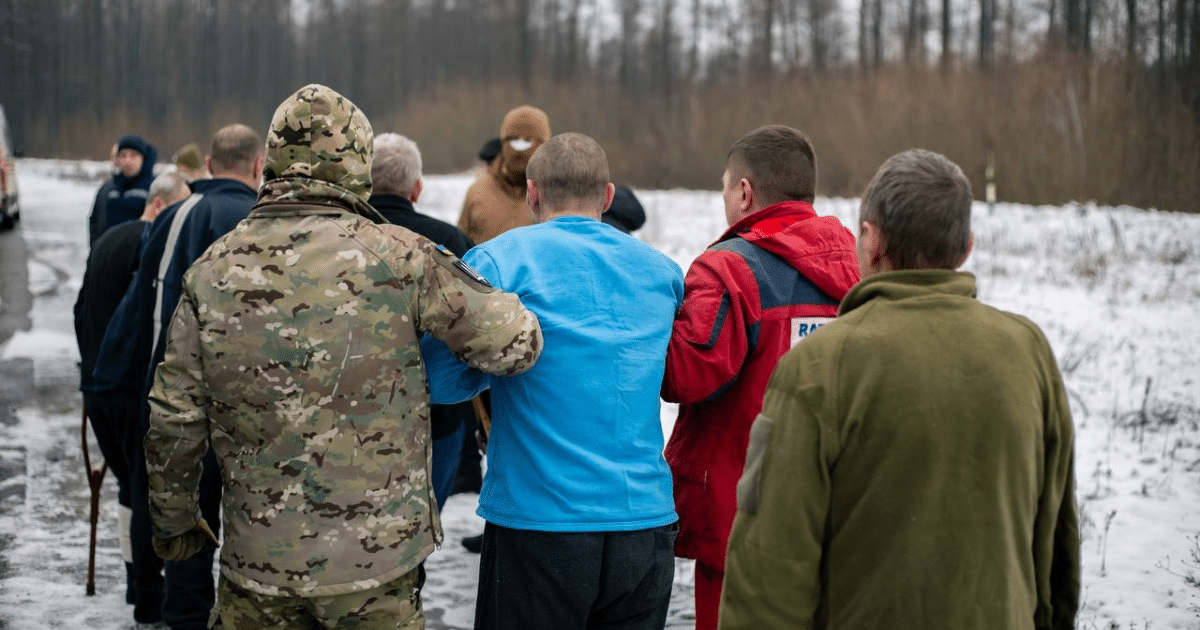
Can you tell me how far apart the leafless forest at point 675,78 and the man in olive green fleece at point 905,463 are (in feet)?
53.2

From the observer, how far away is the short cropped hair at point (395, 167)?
4.68 metres

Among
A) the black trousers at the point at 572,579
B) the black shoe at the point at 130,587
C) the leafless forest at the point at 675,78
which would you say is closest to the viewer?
the black trousers at the point at 572,579

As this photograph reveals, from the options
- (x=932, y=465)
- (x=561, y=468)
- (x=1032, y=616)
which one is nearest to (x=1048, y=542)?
(x=1032, y=616)

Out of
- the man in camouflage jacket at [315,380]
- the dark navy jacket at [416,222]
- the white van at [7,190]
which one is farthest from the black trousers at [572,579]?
the white van at [7,190]

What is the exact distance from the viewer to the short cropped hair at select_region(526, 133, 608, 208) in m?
3.07

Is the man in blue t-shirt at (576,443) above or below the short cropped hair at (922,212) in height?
below

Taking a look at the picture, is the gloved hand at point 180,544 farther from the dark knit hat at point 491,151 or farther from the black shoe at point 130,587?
the dark knit hat at point 491,151

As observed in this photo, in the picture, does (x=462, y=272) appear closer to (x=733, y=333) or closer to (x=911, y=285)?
(x=733, y=333)

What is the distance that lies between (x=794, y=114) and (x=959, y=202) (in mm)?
25511

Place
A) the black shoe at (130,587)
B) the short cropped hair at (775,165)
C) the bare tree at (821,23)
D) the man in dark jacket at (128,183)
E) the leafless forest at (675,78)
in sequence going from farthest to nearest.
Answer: the bare tree at (821,23) < the leafless forest at (675,78) < the man in dark jacket at (128,183) < the black shoe at (130,587) < the short cropped hair at (775,165)

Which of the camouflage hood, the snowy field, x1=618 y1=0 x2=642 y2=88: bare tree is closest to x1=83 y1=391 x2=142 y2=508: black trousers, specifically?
the snowy field

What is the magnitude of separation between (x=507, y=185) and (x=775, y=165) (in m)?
3.43

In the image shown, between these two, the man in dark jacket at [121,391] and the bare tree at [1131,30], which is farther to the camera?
the bare tree at [1131,30]

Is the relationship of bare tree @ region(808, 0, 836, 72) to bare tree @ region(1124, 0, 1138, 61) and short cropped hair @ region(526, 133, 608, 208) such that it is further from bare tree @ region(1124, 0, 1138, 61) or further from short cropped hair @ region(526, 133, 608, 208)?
short cropped hair @ region(526, 133, 608, 208)
